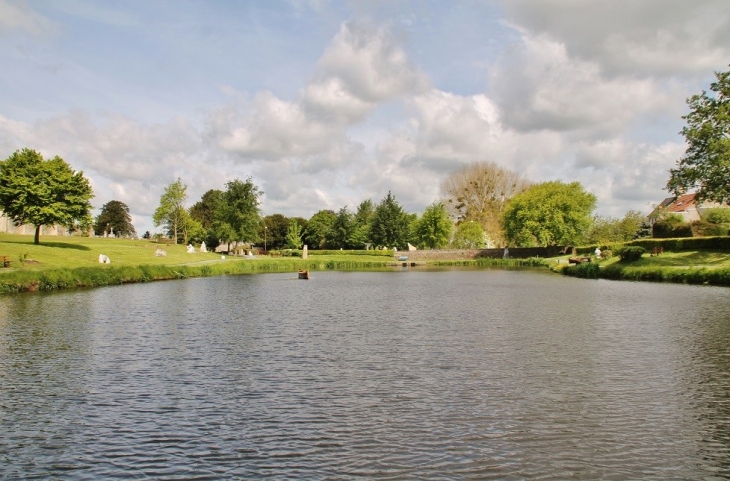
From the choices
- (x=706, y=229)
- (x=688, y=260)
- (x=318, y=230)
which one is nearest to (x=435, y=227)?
(x=318, y=230)

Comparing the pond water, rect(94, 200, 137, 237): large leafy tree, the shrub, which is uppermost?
rect(94, 200, 137, 237): large leafy tree

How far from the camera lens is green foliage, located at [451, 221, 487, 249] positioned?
12300cm

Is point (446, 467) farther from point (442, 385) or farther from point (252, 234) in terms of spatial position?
point (252, 234)

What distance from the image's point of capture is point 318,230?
154 metres

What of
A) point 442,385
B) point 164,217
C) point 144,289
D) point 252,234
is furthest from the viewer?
point 164,217

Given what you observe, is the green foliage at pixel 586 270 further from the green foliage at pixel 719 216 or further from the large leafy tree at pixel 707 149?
the green foliage at pixel 719 216

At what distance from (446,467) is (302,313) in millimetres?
20961

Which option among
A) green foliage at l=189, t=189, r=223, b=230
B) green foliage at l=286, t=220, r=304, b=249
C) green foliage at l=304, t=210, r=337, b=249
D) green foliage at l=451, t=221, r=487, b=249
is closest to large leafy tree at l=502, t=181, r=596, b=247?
green foliage at l=451, t=221, r=487, b=249

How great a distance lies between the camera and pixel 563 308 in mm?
31844

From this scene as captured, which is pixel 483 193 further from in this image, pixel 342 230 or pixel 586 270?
pixel 586 270

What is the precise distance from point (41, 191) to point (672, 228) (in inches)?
2881

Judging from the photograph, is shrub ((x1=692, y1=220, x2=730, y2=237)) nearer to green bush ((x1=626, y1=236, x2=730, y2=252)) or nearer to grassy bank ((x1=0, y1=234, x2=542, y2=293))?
green bush ((x1=626, y1=236, x2=730, y2=252))

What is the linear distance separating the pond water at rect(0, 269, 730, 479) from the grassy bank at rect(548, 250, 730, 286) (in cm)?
2056

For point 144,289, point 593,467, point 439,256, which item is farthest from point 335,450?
point 439,256
